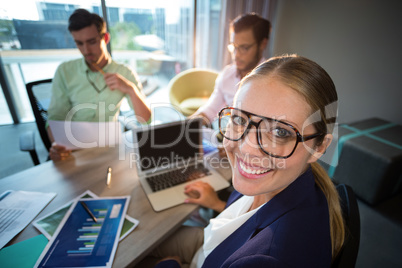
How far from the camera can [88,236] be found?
83 centimetres

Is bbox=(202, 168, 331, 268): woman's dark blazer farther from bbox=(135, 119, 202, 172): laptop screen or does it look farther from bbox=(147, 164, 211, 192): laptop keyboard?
bbox=(135, 119, 202, 172): laptop screen

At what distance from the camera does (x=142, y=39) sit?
3.68 m

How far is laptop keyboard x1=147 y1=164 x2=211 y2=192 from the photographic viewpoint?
109 cm

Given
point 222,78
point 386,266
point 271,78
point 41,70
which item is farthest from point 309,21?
point 41,70

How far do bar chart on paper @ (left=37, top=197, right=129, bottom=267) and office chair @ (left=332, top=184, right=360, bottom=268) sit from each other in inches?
27.0

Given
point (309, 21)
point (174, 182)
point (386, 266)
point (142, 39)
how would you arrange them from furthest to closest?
point (142, 39)
point (309, 21)
point (386, 266)
point (174, 182)

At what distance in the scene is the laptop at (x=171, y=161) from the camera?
41.9 inches

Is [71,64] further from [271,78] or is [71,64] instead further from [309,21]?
[309,21]

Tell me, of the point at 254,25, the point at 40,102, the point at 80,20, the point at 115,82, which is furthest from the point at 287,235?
the point at 40,102

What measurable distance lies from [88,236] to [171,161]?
19.9 inches

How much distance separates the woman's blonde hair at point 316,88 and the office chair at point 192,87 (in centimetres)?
231

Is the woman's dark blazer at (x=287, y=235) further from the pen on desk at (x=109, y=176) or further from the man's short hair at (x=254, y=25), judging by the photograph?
the man's short hair at (x=254, y=25)

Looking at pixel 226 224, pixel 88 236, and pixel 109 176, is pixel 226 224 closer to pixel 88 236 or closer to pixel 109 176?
pixel 88 236

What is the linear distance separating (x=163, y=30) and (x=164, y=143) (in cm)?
312
